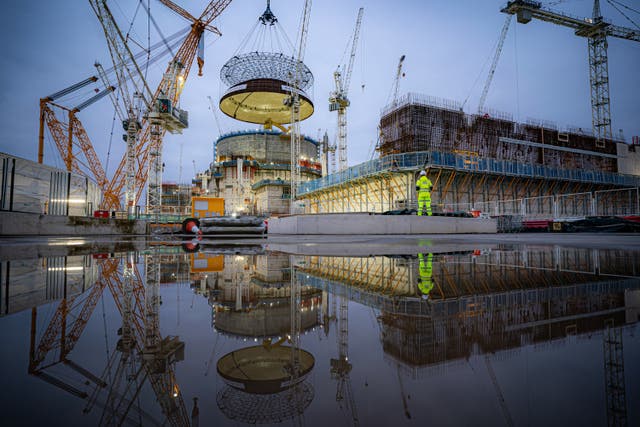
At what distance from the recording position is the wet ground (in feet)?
2.06

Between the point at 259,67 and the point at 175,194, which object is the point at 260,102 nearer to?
the point at 259,67

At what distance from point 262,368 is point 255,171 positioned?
151ft

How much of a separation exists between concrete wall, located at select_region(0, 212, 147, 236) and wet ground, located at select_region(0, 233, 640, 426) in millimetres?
11820

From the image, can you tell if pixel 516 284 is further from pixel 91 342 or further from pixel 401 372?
pixel 91 342

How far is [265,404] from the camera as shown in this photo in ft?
2.32

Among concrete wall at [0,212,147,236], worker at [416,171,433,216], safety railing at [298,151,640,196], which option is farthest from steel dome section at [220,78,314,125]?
concrete wall at [0,212,147,236]

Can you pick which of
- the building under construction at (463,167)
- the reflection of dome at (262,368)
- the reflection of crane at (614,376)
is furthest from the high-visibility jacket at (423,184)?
the reflection of dome at (262,368)

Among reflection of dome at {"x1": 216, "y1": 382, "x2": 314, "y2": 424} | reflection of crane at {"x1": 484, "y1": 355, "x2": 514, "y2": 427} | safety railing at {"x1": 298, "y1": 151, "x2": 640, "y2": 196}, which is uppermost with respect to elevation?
safety railing at {"x1": 298, "y1": 151, "x2": 640, "y2": 196}

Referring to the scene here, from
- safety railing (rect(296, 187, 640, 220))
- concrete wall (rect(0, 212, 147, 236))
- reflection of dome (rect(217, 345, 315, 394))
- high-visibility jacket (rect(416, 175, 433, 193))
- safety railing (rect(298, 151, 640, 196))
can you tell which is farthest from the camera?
safety railing (rect(298, 151, 640, 196))

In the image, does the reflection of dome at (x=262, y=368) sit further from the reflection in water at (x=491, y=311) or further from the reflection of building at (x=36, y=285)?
the reflection of building at (x=36, y=285)

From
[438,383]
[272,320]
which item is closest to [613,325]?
[438,383]

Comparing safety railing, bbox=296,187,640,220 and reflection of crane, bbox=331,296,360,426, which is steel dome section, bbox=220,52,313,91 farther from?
reflection of crane, bbox=331,296,360,426

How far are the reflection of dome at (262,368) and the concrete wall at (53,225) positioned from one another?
1317 cm

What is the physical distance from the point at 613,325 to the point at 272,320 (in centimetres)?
128
